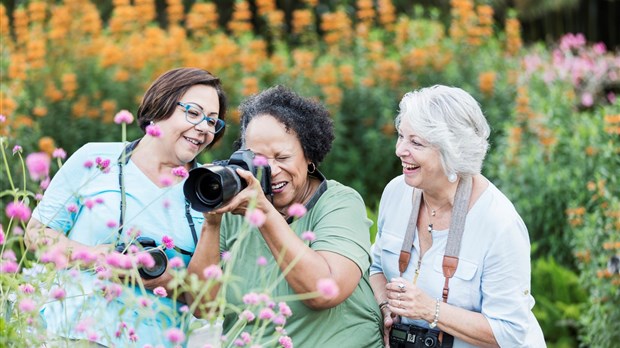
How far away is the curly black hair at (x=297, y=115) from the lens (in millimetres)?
2783

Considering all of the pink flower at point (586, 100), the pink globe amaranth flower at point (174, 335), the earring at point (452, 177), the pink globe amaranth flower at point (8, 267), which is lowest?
the pink flower at point (586, 100)

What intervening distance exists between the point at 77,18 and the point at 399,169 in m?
2.73

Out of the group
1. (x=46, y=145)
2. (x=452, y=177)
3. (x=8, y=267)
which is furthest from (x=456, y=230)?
(x=46, y=145)

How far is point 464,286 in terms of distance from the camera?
2674mm

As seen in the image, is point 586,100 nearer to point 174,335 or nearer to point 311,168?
point 311,168

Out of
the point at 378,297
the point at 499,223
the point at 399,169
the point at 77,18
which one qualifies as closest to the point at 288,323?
the point at 378,297

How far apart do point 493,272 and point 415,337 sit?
0.32 m

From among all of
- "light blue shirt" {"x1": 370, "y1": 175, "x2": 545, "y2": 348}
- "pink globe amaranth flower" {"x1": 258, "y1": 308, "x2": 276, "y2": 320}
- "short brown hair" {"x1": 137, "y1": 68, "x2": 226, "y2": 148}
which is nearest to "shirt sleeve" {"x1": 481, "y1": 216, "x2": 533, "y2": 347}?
"light blue shirt" {"x1": 370, "y1": 175, "x2": 545, "y2": 348}

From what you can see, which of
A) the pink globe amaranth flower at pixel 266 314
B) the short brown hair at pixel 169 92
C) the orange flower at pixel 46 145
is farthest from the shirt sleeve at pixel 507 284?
the orange flower at pixel 46 145

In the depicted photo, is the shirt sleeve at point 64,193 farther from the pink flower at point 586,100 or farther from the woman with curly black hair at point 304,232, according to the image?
the pink flower at point 586,100

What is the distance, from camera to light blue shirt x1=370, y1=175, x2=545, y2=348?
8.61 feet

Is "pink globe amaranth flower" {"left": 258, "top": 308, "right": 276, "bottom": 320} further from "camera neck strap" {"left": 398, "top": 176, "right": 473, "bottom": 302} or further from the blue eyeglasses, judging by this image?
the blue eyeglasses

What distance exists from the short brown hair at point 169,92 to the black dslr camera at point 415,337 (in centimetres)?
97

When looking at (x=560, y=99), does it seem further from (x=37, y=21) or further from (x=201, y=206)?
(x=201, y=206)
